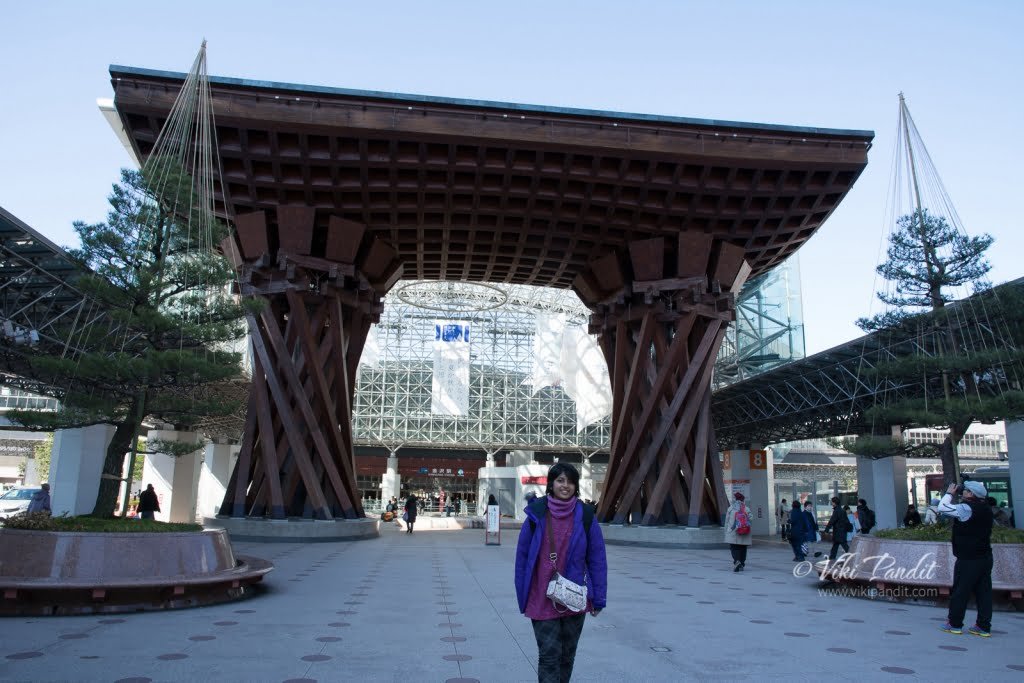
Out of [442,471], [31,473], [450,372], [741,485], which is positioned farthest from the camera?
[31,473]

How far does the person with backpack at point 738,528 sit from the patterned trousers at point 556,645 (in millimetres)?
9610

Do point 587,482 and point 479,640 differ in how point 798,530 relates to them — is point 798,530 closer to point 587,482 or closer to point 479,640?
point 479,640

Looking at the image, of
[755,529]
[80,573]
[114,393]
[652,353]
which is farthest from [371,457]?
[80,573]

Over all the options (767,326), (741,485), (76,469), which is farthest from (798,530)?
(767,326)

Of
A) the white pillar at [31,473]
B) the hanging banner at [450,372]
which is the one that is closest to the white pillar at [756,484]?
the hanging banner at [450,372]

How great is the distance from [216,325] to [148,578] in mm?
3895

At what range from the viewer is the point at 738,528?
43.2 feet

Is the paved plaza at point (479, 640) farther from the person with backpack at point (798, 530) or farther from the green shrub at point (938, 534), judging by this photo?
the person with backpack at point (798, 530)

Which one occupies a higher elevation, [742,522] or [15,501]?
[742,522]

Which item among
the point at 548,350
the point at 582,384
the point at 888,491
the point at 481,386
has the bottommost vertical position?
the point at 888,491

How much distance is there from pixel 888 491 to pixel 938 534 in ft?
60.8

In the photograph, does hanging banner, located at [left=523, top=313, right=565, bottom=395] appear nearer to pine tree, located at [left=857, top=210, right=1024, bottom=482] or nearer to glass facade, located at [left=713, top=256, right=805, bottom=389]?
glass facade, located at [left=713, top=256, right=805, bottom=389]

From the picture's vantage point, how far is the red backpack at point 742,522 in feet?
42.5

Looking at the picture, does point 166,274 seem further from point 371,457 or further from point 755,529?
point 371,457
